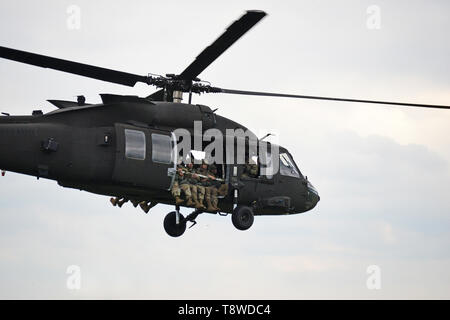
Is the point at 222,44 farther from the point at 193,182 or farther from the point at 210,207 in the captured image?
the point at 210,207

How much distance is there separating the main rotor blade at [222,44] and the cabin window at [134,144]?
268cm

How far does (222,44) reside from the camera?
29.8m

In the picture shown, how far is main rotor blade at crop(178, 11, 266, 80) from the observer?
2820cm

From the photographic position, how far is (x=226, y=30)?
29.0 metres

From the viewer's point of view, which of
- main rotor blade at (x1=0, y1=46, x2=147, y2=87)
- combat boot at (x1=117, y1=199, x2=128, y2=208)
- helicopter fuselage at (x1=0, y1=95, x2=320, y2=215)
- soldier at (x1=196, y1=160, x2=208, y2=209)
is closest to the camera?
helicopter fuselage at (x1=0, y1=95, x2=320, y2=215)

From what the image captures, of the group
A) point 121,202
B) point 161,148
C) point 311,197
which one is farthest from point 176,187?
point 311,197

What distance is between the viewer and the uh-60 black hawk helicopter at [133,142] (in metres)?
29.2

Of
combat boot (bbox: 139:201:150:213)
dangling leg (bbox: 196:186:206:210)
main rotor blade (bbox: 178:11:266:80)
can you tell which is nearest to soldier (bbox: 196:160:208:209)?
dangling leg (bbox: 196:186:206:210)

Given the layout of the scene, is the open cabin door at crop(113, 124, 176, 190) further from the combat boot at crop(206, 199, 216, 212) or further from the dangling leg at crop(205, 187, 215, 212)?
the combat boot at crop(206, 199, 216, 212)

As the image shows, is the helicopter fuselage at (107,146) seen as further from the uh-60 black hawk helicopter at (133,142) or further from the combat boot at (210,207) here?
the combat boot at (210,207)

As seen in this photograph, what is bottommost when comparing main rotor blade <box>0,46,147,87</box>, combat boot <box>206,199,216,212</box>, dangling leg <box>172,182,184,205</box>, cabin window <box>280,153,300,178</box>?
combat boot <box>206,199,216,212</box>

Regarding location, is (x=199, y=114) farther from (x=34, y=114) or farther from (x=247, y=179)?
(x=34, y=114)

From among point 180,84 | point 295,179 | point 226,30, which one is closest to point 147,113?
point 180,84

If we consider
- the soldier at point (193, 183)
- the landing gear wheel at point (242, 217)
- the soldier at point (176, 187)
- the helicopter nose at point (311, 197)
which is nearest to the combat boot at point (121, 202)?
the soldier at point (176, 187)
